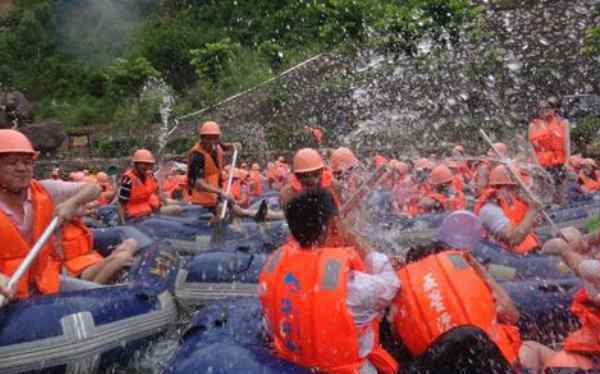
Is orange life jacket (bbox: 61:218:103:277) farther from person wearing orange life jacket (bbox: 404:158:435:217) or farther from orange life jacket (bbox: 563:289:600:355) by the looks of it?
person wearing orange life jacket (bbox: 404:158:435:217)

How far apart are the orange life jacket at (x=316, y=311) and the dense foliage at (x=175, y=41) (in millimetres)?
24019

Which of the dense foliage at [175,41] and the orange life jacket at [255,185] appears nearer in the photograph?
the orange life jacket at [255,185]

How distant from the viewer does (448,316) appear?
332 centimetres

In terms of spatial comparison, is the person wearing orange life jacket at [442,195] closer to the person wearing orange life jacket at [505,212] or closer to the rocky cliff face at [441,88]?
the person wearing orange life jacket at [505,212]

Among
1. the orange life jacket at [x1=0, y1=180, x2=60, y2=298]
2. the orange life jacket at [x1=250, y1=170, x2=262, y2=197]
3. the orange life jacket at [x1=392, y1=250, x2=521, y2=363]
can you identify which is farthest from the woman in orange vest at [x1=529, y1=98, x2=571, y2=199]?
the orange life jacket at [x1=0, y1=180, x2=60, y2=298]

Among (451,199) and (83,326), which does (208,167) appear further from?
(83,326)

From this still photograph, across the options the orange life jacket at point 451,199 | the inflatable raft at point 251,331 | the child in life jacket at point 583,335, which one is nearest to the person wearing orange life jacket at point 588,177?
the orange life jacket at point 451,199

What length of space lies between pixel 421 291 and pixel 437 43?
78.3ft

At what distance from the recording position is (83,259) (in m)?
5.54

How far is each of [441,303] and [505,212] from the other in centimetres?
283

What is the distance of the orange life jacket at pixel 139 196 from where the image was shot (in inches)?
342

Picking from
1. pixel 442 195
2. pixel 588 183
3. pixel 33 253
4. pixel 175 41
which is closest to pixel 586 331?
pixel 33 253

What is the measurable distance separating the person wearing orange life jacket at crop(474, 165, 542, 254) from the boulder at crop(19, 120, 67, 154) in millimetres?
27432

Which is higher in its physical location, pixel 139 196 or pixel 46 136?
pixel 139 196
